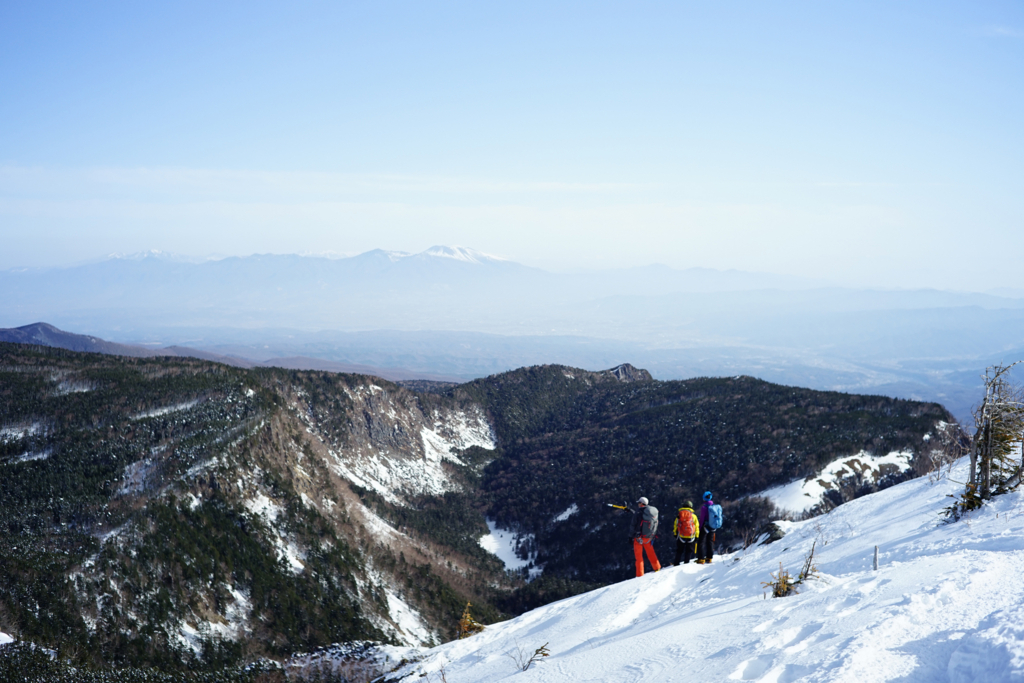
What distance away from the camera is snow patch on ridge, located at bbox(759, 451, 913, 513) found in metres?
46.9

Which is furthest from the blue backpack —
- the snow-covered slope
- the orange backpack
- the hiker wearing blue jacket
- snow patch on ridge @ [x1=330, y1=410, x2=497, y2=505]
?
snow patch on ridge @ [x1=330, y1=410, x2=497, y2=505]

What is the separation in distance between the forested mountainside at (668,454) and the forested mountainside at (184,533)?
11.3 metres

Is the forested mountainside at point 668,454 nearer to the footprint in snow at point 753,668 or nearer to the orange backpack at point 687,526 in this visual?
the orange backpack at point 687,526

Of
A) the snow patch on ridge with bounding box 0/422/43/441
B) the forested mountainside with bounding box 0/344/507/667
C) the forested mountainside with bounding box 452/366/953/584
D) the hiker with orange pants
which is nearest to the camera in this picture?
the hiker with orange pants

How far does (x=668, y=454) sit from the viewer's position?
6969 cm

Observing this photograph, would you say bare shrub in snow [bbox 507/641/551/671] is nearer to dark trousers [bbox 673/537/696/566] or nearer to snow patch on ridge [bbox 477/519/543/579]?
dark trousers [bbox 673/537/696/566]

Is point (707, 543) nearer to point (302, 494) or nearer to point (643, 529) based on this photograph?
point (643, 529)

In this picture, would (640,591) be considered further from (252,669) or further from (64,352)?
(64,352)

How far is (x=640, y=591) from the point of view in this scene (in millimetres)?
14938

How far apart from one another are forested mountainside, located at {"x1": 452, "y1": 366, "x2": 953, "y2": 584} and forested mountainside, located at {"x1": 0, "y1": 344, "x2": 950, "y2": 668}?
0.35m

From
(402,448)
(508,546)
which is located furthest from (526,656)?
(402,448)

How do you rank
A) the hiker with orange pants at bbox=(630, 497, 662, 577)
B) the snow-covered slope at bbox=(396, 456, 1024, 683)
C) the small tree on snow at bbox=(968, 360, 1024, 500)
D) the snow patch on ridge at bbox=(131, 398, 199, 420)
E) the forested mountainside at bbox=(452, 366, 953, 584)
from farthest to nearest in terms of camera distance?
the forested mountainside at bbox=(452, 366, 953, 584)
the snow patch on ridge at bbox=(131, 398, 199, 420)
the hiker with orange pants at bbox=(630, 497, 662, 577)
the small tree on snow at bbox=(968, 360, 1024, 500)
the snow-covered slope at bbox=(396, 456, 1024, 683)

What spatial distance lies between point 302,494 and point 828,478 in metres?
45.1

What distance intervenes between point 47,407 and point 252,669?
28632mm
